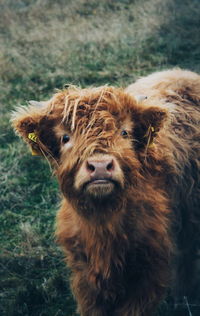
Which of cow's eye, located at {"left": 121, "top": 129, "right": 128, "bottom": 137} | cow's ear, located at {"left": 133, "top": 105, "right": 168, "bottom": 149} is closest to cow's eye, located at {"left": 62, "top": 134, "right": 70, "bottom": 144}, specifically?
cow's eye, located at {"left": 121, "top": 129, "right": 128, "bottom": 137}

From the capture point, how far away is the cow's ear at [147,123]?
3.36m

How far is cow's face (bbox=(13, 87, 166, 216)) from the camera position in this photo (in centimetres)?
291

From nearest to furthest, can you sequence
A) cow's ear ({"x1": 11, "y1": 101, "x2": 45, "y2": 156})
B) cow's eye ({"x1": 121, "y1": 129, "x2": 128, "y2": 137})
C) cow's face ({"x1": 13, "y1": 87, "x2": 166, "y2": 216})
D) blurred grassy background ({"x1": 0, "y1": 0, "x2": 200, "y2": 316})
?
cow's face ({"x1": 13, "y1": 87, "x2": 166, "y2": 216})
cow's eye ({"x1": 121, "y1": 129, "x2": 128, "y2": 137})
cow's ear ({"x1": 11, "y1": 101, "x2": 45, "y2": 156})
blurred grassy background ({"x1": 0, "y1": 0, "x2": 200, "y2": 316})

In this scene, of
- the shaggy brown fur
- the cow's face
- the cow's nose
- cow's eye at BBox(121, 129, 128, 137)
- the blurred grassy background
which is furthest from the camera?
the blurred grassy background

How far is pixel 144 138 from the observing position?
3.41 meters

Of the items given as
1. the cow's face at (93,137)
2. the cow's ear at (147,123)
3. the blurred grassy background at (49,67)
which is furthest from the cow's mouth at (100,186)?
the blurred grassy background at (49,67)

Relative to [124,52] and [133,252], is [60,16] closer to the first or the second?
[124,52]

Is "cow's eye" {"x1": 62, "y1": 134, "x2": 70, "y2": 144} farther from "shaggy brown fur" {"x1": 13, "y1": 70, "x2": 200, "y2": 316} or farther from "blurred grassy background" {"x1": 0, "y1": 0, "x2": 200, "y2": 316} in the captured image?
"blurred grassy background" {"x1": 0, "y1": 0, "x2": 200, "y2": 316}

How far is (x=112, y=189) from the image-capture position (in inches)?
116

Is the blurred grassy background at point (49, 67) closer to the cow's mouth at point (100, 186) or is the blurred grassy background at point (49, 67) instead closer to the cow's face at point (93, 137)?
the cow's face at point (93, 137)

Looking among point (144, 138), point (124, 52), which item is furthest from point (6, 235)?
point (124, 52)

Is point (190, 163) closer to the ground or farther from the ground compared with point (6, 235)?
farther from the ground

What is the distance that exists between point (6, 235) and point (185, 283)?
193cm

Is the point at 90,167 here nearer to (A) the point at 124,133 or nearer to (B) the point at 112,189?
(B) the point at 112,189
